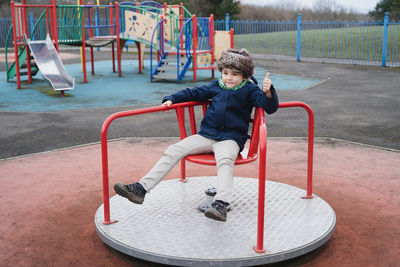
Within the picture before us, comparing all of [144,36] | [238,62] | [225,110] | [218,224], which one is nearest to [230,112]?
[225,110]

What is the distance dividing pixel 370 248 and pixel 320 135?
3154 millimetres

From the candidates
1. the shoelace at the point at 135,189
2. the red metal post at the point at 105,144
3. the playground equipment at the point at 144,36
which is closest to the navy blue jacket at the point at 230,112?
the red metal post at the point at 105,144

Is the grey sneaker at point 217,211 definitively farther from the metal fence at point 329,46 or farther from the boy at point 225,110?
the metal fence at point 329,46

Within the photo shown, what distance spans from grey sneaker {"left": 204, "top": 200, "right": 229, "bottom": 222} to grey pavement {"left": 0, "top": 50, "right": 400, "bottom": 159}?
9.96 ft

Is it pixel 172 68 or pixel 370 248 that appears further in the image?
pixel 172 68

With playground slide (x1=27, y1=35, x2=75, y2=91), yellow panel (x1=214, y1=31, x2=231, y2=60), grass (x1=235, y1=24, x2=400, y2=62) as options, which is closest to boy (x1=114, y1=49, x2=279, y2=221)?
playground slide (x1=27, y1=35, x2=75, y2=91)

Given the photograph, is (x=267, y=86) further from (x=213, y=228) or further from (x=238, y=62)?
(x=213, y=228)

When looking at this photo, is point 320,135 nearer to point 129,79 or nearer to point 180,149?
point 180,149

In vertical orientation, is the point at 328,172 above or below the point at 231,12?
below

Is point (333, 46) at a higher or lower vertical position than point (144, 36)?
lower

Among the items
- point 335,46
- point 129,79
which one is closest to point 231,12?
point 335,46

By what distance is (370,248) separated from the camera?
2793mm

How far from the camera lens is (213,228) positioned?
295 centimetres

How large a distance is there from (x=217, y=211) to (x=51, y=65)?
8605 millimetres
